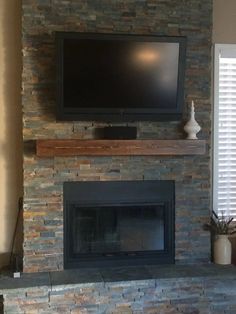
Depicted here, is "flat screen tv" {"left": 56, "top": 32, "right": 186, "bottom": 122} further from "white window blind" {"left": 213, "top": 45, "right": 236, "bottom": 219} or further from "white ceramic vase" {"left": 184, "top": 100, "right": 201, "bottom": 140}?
"white window blind" {"left": 213, "top": 45, "right": 236, "bottom": 219}

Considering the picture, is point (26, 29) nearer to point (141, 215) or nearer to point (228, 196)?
point (141, 215)

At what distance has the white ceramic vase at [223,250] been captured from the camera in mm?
3811

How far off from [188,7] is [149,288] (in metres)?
2.31

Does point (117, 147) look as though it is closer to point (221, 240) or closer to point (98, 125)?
point (98, 125)

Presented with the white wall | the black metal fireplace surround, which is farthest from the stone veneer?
the white wall

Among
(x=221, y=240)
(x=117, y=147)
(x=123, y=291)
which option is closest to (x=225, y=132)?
(x=221, y=240)

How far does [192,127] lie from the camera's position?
368 cm

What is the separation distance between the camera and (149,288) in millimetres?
3422

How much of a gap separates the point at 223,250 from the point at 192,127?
1.09m

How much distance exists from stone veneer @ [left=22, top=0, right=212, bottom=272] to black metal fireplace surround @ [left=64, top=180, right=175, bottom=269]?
66mm

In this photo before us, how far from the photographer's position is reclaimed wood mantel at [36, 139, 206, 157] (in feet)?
11.3

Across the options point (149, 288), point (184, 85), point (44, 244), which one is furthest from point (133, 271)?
point (184, 85)

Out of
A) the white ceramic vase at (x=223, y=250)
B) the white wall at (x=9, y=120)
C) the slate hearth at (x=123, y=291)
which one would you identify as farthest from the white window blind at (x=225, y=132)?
the white wall at (x=9, y=120)

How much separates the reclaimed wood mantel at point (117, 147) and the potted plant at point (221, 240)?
2.21ft
